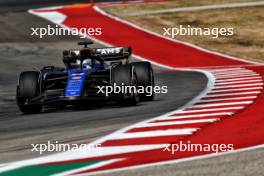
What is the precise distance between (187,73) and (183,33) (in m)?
9.22

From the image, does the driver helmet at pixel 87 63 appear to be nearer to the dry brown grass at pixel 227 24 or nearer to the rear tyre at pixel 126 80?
the rear tyre at pixel 126 80

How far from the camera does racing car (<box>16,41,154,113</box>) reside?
15.3 m

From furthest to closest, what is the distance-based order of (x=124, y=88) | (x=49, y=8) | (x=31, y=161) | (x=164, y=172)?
(x=49, y=8), (x=124, y=88), (x=31, y=161), (x=164, y=172)

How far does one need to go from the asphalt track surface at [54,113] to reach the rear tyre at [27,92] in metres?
0.20

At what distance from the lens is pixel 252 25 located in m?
34.2

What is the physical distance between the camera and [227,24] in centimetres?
3453

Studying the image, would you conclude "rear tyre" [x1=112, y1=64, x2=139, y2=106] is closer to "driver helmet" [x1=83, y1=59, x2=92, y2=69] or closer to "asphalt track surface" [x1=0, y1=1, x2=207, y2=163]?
"asphalt track surface" [x1=0, y1=1, x2=207, y2=163]

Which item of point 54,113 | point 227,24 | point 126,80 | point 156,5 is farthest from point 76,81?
point 156,5

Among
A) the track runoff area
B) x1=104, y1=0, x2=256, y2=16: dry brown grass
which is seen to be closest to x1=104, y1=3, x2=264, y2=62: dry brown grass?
x1=104, y1=0, x2=256, y2=16: dry brown grass

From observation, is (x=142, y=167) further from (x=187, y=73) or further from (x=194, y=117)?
(x=187, y=73)

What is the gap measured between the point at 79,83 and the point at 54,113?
0.68 metres

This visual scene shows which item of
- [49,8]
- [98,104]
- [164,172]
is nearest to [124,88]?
[98,104]

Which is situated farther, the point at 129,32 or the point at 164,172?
the point at 129,32

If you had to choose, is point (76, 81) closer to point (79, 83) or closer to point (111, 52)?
point (79, 83)
